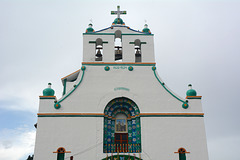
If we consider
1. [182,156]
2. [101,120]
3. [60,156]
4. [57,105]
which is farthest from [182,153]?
[57,105]

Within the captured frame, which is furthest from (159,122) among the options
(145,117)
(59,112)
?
(59,112)

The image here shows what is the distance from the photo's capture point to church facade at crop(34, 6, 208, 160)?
1373cm

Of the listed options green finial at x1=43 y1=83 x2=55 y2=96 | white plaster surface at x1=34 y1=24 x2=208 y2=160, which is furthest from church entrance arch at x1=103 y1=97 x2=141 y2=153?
green finial at x1=43 y1=83 x2=55 y2=96

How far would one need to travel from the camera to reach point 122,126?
15055 millimetres

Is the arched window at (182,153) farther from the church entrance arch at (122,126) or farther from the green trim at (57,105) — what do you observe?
the green trim at (57,105)

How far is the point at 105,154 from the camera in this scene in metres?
13.6

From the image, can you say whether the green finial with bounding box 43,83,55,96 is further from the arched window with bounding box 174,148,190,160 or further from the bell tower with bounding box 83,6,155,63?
the arched window with bounding box 174,148,190,160

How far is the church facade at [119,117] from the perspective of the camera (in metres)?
13.7

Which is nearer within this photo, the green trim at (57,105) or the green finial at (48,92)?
the green trim at (57,105)

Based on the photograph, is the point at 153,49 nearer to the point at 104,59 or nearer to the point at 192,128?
the point at 104,59

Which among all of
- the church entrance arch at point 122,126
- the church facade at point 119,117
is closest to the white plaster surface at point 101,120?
the church facade at point 119,117

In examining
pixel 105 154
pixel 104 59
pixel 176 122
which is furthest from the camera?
pixel 104 59

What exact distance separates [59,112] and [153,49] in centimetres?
670

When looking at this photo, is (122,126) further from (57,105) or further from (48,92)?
(48,92)
